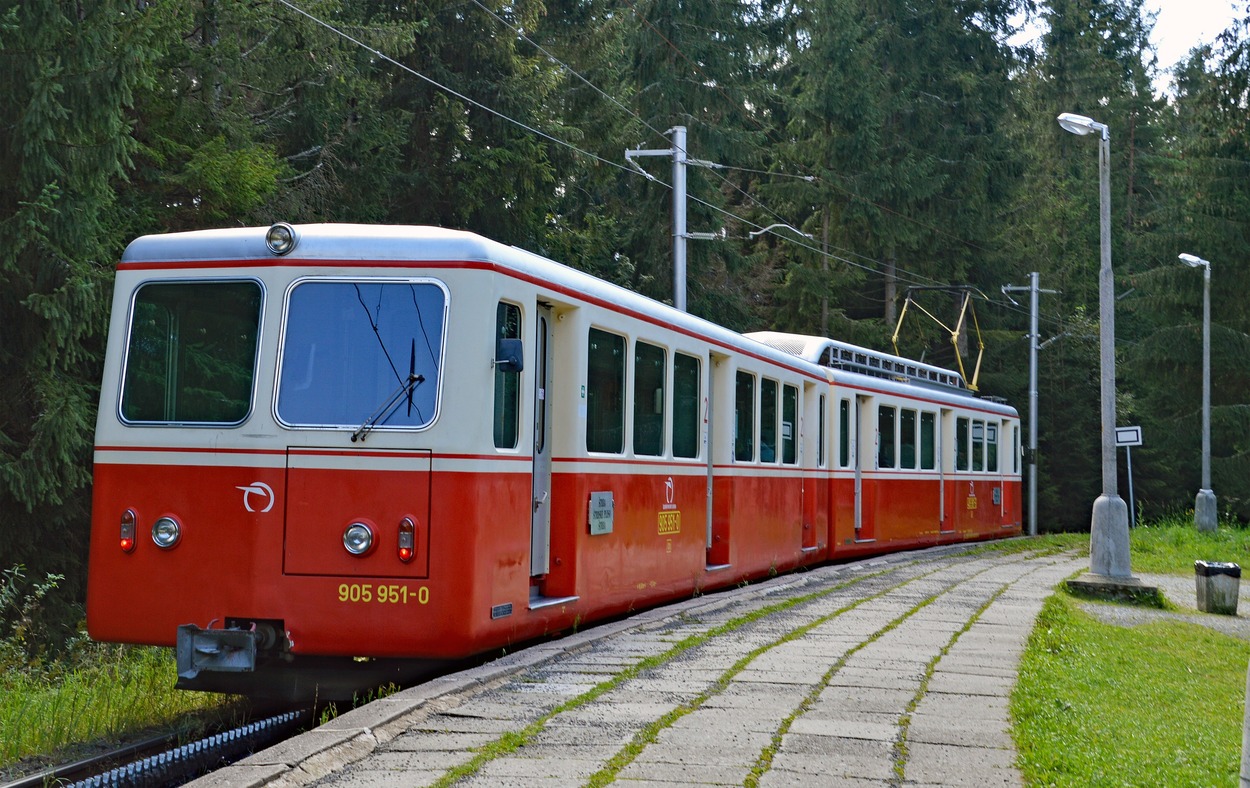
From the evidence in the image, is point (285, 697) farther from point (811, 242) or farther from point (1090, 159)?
point (1090, 159)

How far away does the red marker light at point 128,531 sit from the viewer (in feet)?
28.1

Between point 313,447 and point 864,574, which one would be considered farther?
point 864,574

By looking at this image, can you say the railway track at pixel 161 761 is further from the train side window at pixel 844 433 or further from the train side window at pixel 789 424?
the train side window at pixel 844 433

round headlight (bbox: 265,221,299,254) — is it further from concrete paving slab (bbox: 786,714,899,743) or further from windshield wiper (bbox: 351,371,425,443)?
concrete paving slab (bbox: 786,714,899,743)

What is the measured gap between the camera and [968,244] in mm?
46562

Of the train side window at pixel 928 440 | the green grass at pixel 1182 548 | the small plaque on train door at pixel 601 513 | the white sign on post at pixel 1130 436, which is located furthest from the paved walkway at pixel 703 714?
the white sign on post at pixel 1130 436

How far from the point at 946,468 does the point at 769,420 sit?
9.67 meters

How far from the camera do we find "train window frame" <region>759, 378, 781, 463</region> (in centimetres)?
1545

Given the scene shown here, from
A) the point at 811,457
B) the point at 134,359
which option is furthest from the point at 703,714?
the point at 811,457

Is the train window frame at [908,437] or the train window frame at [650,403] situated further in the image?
the train window frame at [908,437]

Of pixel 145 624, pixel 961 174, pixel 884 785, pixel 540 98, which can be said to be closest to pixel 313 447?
pixel 145 624

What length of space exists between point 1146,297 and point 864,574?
32248 mm

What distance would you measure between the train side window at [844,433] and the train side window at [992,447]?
8.25 metres

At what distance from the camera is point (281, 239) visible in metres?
8.76
